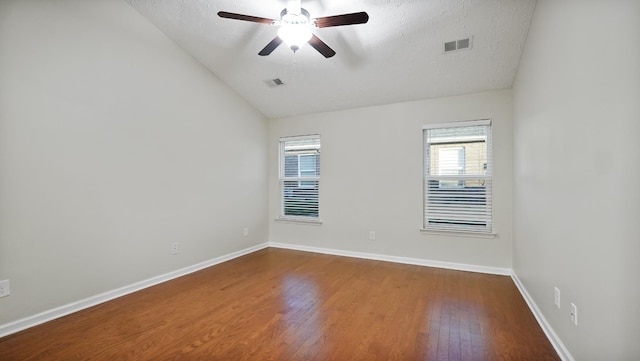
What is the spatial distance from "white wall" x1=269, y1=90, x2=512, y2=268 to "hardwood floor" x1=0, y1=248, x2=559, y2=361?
0.59 m

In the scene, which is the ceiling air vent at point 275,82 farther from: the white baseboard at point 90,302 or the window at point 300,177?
the white baseboard at point 90,302

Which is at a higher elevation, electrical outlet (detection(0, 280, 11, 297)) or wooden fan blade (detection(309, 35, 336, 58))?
wooden fan blade (detection(309, 35, 336, 58))

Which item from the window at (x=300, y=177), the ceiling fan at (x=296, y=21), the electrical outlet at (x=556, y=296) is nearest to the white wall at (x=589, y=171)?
the electrical outlet at (x=556, y=296)

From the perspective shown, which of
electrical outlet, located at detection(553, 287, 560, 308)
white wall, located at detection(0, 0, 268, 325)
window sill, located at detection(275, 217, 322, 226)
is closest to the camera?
electrical outlet, located at detection(553, 287, 560, 308)

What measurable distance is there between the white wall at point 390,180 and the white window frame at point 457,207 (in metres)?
0.08

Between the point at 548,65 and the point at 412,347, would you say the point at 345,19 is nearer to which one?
the point at 548,65

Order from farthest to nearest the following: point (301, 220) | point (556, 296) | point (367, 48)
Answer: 1. point (301, 220)
2. point (367, 48)
3. point (556, 296)

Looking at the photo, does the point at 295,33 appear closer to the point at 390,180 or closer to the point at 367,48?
the point at 367,48

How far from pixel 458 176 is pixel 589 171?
2456 mm

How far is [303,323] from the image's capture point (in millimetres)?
2369

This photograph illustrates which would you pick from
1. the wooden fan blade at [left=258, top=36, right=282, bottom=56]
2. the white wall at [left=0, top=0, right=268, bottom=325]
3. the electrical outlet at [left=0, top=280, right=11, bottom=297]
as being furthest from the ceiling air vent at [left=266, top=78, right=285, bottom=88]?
the electrical outlet at [left=0, top=280, right=11, bottom=297]

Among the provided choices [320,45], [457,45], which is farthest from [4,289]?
[457,45]

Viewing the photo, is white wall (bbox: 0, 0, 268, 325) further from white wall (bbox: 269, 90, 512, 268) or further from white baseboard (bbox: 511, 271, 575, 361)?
white baseboard (bbox: 511, 271, 575, 361)

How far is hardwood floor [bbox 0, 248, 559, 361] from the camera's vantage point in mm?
1960
